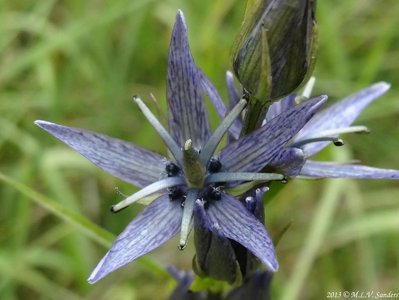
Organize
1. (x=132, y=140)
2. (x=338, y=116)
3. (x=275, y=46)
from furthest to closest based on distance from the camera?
(x=132, y=140)
(x=338, y=116)
(x=275, y=46)

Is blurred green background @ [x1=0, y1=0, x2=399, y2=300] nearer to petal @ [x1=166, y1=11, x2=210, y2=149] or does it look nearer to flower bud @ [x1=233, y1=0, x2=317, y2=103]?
petal @ [x1=166, y1=11, x2=210, y2=149]

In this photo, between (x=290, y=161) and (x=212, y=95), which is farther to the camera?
(x=212, y=95)

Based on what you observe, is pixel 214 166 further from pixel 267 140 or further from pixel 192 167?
pixel 267 140

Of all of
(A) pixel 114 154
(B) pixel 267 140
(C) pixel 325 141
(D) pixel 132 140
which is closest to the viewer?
(B) pixel 267 140

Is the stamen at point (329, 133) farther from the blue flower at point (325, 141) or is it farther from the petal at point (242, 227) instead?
the petal at point (242, 227)

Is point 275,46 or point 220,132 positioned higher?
point 275,46

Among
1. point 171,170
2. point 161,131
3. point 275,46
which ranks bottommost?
point 171,170

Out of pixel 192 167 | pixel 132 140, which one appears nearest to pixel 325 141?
pixel 192 167

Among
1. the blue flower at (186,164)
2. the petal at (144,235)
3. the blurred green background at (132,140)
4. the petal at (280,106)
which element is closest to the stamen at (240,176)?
the blue flower at (186,164)

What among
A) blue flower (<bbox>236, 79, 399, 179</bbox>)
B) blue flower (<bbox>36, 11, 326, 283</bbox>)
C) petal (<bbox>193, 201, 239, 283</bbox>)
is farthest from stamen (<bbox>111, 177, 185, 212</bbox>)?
blue flower (<bbox>236, 79, 399, 179</bbox>)
